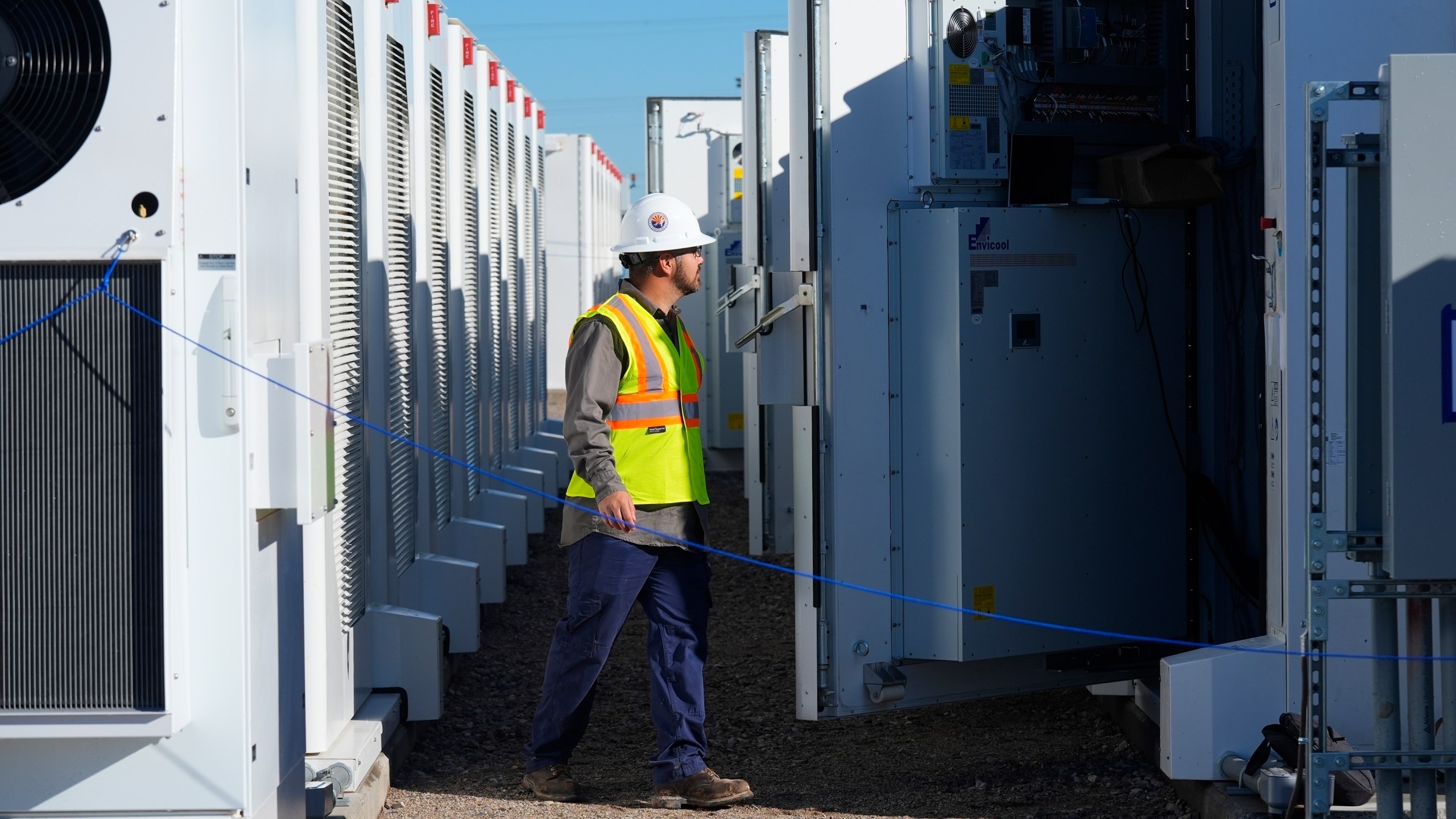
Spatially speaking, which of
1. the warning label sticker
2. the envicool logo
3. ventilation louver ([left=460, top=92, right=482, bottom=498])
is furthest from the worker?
ventilation louver ([left=460, top=92, right=482, bottom=498])

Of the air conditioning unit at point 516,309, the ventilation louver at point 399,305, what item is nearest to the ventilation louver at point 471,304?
the air conditioning unit at point 516,309

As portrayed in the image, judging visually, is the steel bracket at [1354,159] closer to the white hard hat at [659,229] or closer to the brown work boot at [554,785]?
the white hard hat at [659,229]

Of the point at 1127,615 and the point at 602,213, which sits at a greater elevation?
the point at 602,213

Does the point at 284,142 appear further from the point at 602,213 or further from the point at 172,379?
the point at 602,213

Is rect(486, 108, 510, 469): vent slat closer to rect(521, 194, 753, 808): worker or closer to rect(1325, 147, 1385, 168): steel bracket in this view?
rect(521, 194, 753, 808): worker

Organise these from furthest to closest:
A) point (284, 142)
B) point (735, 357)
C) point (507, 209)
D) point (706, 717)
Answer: point (735, 357), point (507, 209), point (706, 717), point (284, 142)

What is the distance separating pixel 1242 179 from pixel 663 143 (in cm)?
930

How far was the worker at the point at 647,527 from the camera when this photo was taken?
4.79 metres

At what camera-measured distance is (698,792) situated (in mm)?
4875

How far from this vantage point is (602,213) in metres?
20.7

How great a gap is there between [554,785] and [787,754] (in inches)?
44.1

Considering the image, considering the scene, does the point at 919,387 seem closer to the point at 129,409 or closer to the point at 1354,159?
the point at 1354,159

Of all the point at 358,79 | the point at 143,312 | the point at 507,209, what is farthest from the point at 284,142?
the point at 507,209

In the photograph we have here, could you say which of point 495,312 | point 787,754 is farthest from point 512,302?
point 787,754
